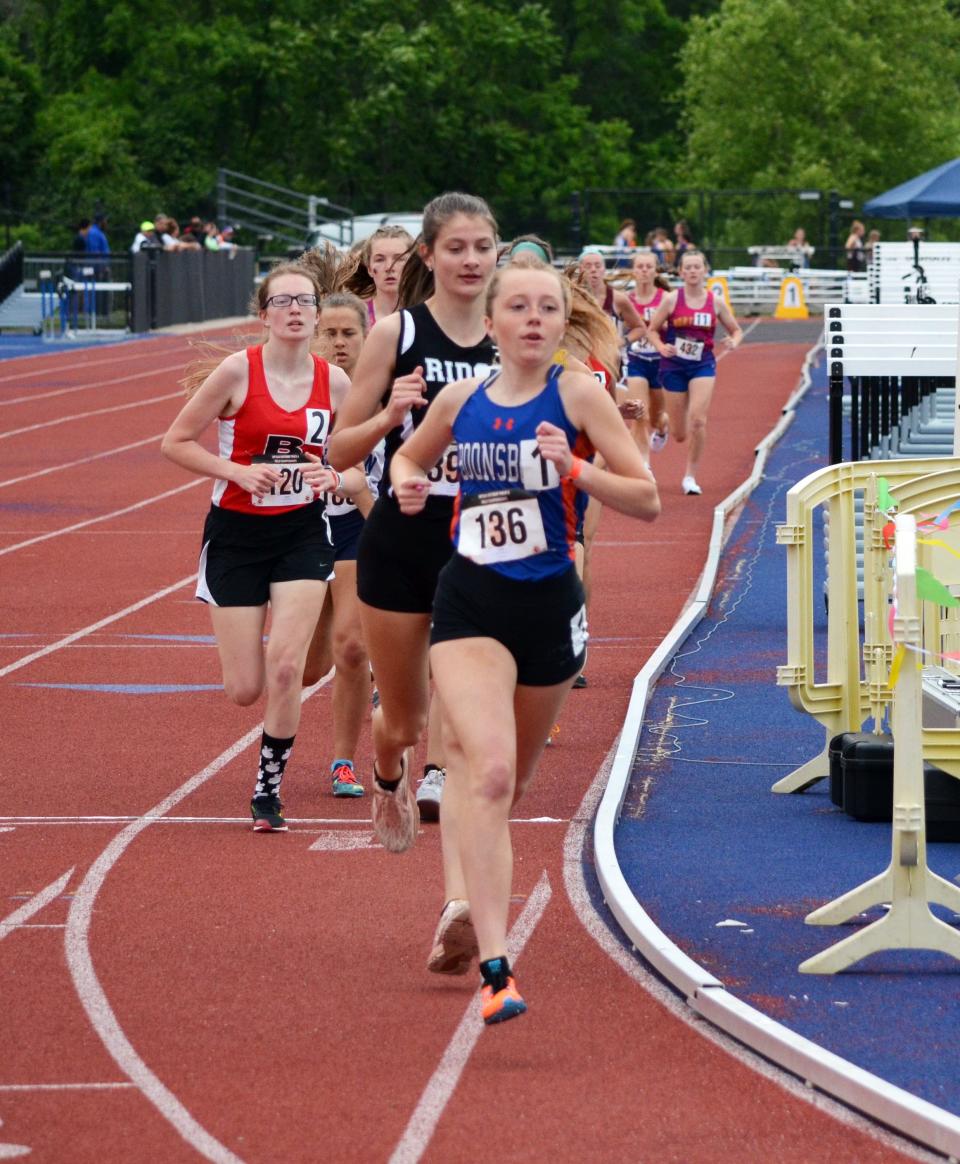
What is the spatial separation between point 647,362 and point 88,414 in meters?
12.3

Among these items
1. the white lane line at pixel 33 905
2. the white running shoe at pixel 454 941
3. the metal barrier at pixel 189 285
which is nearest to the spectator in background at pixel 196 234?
the metal barrier at pixel 189 285

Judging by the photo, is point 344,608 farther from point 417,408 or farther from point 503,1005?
point 503,1005

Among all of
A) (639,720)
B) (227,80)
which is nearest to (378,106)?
(227,80)

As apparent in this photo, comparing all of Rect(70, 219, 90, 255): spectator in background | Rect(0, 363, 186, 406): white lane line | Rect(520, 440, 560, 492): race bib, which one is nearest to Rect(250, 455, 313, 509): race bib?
Rect(520, 440, 560, 492): race bib

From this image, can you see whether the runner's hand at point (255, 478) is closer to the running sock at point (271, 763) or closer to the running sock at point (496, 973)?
the running sock at point (271, 763)

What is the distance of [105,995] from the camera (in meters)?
6.30

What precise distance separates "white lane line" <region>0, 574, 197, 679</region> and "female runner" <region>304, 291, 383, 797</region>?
3166 mm

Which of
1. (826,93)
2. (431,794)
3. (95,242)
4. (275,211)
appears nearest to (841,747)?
(431,794)

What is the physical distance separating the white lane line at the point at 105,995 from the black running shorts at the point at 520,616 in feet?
4.31

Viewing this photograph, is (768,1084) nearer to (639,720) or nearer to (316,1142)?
(316,1142)

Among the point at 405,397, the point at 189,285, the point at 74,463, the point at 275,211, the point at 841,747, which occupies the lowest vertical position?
the point at 841,747

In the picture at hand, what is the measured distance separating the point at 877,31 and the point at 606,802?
212ft

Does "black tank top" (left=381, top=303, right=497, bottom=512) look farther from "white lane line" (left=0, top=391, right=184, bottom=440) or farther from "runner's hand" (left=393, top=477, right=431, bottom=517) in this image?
"white lane line" (left=0, top=391, right=184, bottom=440)

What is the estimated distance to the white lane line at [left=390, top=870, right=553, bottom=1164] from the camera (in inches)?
199
